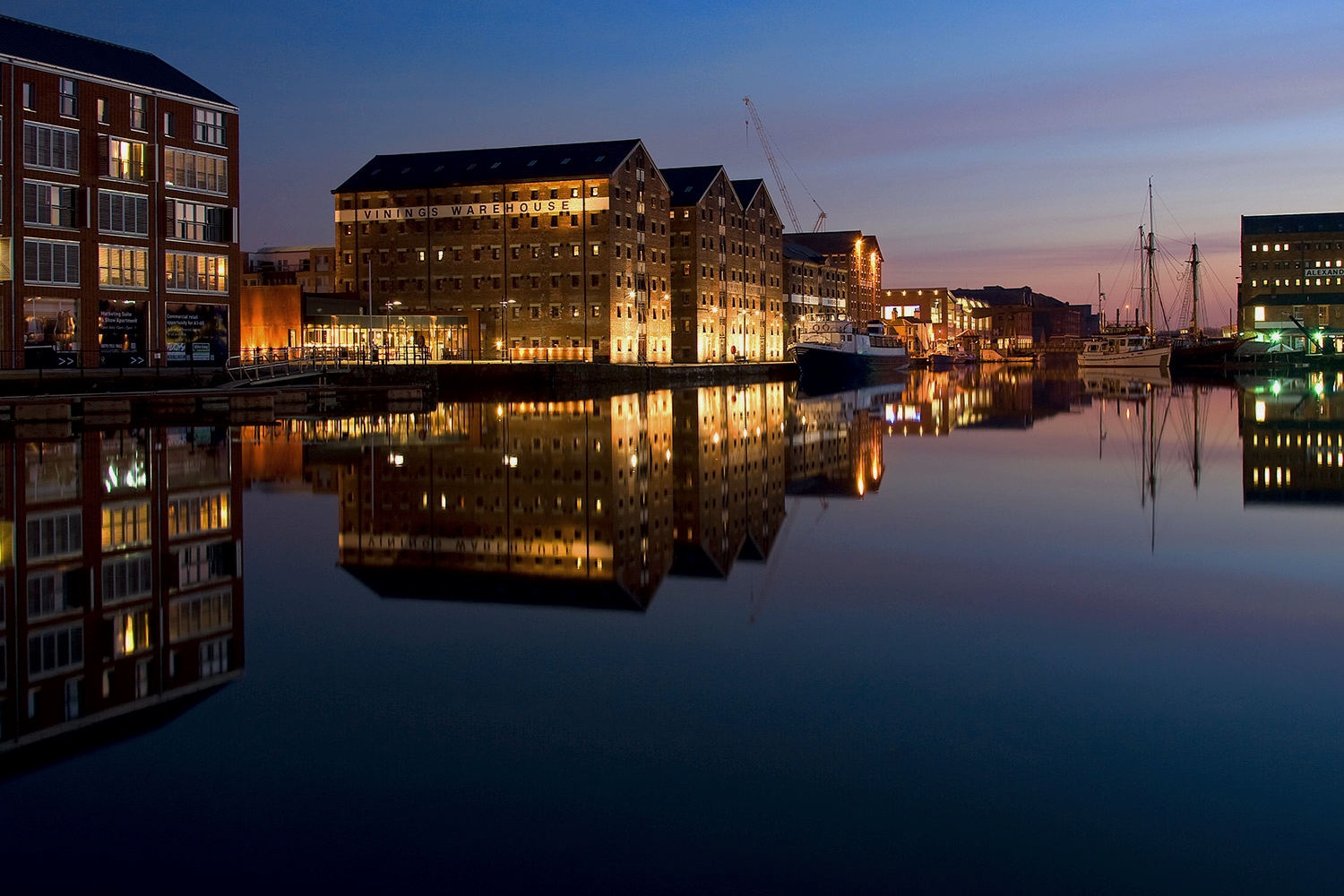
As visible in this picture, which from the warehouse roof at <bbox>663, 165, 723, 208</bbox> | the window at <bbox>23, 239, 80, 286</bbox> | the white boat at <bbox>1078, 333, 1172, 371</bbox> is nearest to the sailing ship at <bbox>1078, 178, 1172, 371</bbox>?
the white boat at <bbox>1078, 333, 1172, 371</bbox>

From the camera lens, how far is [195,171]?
58406 mm

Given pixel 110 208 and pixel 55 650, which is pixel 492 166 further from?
pixel 55 650

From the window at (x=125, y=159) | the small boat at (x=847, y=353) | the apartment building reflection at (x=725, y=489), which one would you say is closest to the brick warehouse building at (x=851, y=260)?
the small boat at (x=847, y=353)

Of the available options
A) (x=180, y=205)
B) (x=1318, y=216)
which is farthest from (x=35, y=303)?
(x=1318, y=216)

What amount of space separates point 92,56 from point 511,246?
37211mm

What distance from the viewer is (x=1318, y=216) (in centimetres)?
18438

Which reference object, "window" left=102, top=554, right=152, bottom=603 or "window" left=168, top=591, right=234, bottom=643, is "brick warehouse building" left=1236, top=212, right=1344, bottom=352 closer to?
"window" left=102, top=554, right=152, bottom=603

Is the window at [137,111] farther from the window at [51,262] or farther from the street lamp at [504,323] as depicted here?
the street lamp at [504,323]

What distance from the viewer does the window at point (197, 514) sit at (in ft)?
55.7

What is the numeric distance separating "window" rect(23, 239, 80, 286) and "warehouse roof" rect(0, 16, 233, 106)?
293 inches

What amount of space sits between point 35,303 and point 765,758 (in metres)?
52.3

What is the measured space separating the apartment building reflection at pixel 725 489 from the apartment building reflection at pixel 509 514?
1.17 feet

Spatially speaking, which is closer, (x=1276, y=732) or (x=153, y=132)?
(x=1276, y=732)

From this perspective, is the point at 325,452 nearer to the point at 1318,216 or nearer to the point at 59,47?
the point at 59,47
